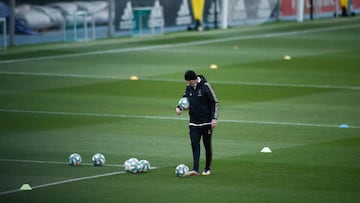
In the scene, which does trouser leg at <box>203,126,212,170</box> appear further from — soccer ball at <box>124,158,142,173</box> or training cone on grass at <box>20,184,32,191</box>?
training cone on grass at <box>20,184,32,191</box>

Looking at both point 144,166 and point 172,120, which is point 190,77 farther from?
point 172,120

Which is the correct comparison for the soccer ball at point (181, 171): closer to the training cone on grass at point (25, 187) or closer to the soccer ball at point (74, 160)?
the soccer ball at point (74, 160)

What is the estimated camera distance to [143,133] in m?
26.2

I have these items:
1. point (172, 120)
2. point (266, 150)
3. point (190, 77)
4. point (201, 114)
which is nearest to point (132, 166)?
point (201, 114)

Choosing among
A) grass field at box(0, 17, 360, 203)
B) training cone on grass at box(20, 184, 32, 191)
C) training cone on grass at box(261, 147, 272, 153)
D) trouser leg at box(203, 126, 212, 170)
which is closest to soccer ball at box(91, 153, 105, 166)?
grass field at box(0, 17, 360, 203)

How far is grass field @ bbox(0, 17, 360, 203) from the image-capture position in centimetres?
1978

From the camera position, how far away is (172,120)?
28500mm

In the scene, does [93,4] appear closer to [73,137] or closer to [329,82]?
[329,82]

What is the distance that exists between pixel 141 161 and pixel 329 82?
16861 mm

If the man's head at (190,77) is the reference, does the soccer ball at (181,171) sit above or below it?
below

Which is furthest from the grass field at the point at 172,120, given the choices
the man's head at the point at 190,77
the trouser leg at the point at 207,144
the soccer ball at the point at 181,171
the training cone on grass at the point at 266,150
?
the man's head at the point at 190,77

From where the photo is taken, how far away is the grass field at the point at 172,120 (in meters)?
19.8

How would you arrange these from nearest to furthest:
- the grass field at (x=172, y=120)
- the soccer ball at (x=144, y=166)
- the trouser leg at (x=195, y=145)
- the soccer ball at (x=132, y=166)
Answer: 1. the grass field at (x=172, y=120)
2. the trouser leg at (x=195, y=145)
3. the soccer ball at (x=132, y=166)
4. the soccer ball at (x=144, y=166)

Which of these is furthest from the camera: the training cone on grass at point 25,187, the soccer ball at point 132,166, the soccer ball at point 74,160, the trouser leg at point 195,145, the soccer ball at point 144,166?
the soccer ball at point 74,160
